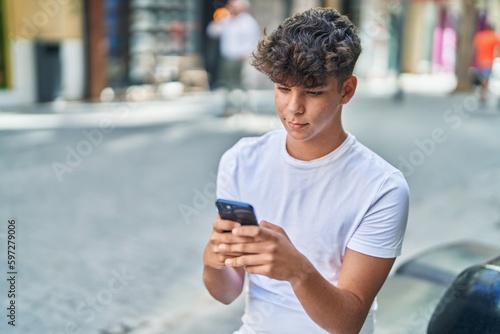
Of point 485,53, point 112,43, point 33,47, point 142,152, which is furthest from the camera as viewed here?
point 485,53

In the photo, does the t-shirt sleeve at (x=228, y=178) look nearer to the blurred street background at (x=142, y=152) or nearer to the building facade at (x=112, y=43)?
the blurred street background at (x=142, y=152)

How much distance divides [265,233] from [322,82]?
450 millimetres

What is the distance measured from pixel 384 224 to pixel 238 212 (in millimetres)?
488

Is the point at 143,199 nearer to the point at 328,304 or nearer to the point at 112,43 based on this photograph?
the point at 328,304

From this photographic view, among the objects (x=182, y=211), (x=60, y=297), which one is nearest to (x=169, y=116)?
(x=182, y=211)

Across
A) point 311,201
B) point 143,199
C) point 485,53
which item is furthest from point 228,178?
point 485,53

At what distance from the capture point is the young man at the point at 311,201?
1.65 meters

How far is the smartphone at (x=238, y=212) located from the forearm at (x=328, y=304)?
0.68 ft

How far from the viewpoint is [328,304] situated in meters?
1.66

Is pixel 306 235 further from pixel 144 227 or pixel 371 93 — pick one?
pixel 371 93

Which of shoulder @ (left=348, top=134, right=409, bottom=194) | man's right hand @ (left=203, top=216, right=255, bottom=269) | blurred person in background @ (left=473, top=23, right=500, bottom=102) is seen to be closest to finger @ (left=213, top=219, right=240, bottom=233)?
man's right hand @ (left=203, top=216, right=255, bottom=269)

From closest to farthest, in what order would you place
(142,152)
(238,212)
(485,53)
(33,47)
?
1. (238,212)
2. (142,152)
3. (33,47)
4. (485,53)

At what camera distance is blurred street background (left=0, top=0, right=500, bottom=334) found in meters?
4.36

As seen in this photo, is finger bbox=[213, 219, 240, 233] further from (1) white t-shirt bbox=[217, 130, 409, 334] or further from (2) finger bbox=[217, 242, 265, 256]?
(1) white t-shirt bbox=[217, 130, 409, 334]
